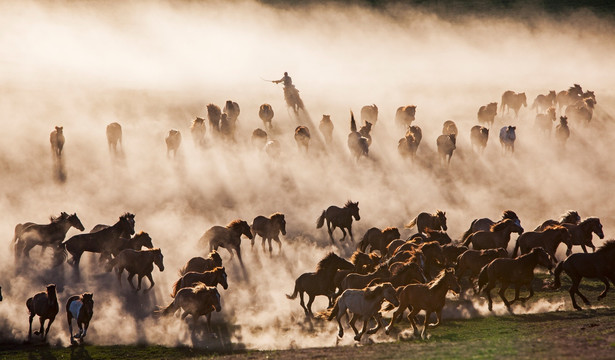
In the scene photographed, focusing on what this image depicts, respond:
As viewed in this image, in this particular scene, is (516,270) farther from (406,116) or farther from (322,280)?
(406,116)

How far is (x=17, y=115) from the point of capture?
57.1 metres

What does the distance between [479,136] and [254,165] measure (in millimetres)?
17308

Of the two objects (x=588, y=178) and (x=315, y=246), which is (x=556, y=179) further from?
(x=315, y=246)

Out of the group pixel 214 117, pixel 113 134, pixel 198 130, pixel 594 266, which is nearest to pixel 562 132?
pixel 214 117

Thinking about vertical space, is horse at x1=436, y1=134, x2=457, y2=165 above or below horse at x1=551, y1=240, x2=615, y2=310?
above

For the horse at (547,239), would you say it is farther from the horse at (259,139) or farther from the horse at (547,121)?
the horse at (547,121)

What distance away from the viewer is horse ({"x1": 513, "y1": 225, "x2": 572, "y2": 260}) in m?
30.1

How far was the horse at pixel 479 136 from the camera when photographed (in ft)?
172

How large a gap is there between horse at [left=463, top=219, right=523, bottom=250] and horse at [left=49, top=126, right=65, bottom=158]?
2912 cm

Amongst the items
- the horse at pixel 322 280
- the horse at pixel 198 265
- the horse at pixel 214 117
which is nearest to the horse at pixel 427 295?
the horse at pixel 322 280

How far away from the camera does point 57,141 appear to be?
1864 inches

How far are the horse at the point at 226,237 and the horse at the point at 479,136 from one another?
992 inches

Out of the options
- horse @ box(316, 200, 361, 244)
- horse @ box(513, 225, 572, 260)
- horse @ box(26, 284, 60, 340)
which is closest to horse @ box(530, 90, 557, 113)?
horse @ box(316, 200, 361, 244)

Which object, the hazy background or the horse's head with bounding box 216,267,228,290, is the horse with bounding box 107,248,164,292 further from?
the horse's head with bounding box 216,267,228,290
